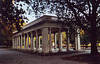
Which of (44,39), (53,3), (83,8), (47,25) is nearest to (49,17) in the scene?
(47,25)

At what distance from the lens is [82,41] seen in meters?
42.5

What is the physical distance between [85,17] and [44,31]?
9.09 meters

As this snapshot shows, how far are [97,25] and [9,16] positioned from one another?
14.5 meters

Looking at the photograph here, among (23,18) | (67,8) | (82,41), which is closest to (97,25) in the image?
(67,8)

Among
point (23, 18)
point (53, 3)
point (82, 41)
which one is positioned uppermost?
point (53, 3)

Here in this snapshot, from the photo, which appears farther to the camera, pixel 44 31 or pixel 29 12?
pixel 44 31

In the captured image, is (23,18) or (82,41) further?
(82,41)

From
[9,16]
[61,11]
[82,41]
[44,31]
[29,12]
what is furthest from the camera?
[82,41]

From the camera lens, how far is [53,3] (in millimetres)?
18219

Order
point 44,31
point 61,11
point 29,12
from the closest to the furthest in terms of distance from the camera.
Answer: point 29,12 → point 61,11 → point 44,31

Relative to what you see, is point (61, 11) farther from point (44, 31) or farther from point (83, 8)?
point (44, 31)

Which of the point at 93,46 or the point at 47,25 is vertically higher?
the point at 47,25

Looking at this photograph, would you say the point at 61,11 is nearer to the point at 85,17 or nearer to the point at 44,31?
the point at 85,17

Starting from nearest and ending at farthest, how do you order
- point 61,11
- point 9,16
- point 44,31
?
1. point 9,16
2. point 61,11
3. point 44,31
